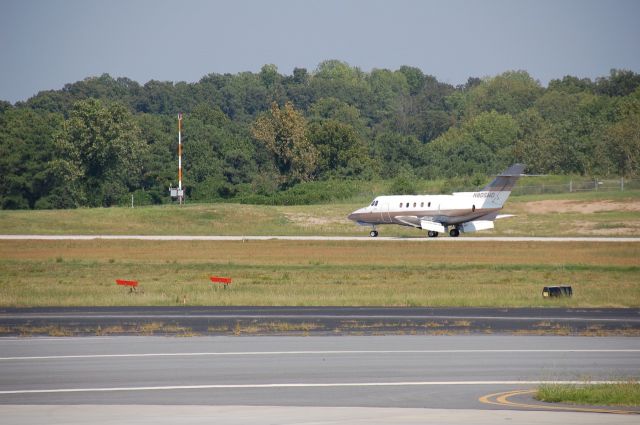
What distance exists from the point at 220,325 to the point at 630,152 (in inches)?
3690

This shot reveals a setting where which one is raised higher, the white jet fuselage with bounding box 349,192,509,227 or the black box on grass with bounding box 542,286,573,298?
the white jet fuselage with bounding box 349,192,509,227

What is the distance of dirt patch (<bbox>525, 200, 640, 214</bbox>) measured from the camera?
279ft

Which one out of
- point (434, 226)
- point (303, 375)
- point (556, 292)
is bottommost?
point (303, 375)

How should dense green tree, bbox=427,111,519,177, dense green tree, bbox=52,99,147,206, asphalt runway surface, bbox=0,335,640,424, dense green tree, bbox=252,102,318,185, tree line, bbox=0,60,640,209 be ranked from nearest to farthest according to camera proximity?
asphalt runway surface, bbox=0,335,640,424 → dense green tree, bbox=52,99,147,206 → tree line, bbox=0,60,640,209 → dense green tree, bbox=252,102,318,185 → dense green tree, bbox=427,111,519,177

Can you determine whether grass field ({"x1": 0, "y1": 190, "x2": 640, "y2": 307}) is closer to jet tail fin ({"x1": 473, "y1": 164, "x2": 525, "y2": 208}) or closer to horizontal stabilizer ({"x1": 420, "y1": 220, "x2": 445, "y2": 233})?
jet tail fin ({"x1": 473, "y1": 164, "x2": 525, "y2": 208})

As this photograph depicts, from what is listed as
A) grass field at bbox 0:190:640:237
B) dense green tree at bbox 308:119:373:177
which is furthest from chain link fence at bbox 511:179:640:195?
dense green tree at bbox 308:119:373:177

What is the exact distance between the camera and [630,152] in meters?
114

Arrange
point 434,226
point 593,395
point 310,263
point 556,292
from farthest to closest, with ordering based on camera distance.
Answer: point 434,226
point 310,263
point 556,292
point 593,395

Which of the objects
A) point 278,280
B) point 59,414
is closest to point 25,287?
point 278,280

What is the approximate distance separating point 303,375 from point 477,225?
4951cm

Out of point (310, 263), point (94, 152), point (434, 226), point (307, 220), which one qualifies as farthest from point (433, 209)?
point (94, 152)

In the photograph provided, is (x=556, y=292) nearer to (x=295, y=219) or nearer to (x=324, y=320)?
(x=324, y=320)

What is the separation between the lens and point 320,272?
4719 centimetres

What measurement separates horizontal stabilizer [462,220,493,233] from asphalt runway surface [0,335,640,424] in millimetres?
42480
